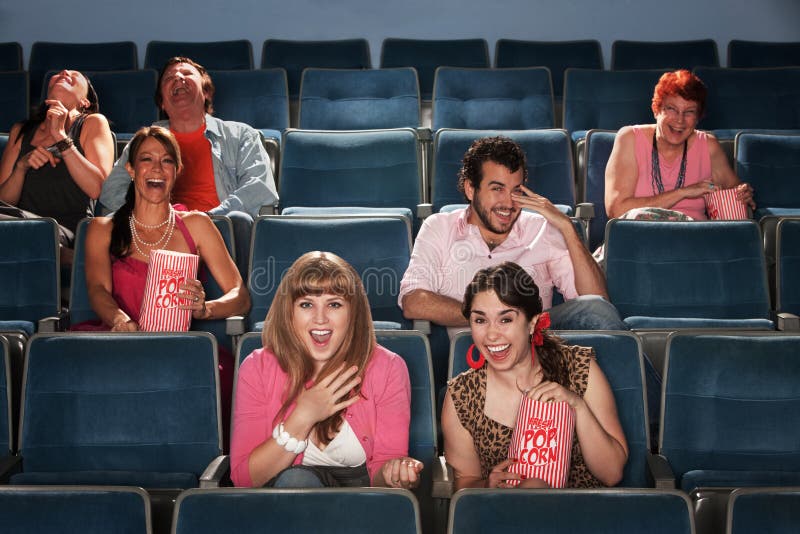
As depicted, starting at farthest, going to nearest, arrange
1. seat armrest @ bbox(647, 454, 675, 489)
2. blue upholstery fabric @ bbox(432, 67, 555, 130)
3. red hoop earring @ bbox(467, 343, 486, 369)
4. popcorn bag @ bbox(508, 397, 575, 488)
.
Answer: blue upholstery fabric @ bbox(432, 67, 555, 130) < red hoop earring @ bbox(467, 343, 486, 369) < seat armrest @ bbox(647, 454, 675, 489) < popcorn bag @ bbox(508, 397, 575, 488)

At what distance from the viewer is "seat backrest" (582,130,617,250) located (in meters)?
2.94

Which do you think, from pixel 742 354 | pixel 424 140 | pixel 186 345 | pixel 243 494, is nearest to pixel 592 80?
pixel 424 140

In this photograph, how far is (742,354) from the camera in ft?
5.86

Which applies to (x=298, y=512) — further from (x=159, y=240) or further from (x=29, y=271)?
(x=29, y=271)

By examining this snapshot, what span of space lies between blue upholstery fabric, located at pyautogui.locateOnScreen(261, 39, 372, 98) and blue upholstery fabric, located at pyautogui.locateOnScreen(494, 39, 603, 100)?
2.02 ft

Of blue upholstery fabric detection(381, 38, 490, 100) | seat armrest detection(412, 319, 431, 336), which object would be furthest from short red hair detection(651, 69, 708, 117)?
blue upholstery fabric detection(381, 38, 490, 100)

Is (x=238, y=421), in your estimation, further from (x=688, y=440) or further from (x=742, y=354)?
(x=742, y=354)

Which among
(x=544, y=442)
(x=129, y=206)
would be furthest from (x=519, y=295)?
(x=129, y=206)

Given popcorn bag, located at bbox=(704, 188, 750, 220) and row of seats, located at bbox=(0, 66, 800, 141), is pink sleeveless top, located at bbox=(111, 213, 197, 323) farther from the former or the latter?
popcorn bag, located at bbox=(704, 188, 750, 220)

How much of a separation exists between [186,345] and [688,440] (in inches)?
38.1

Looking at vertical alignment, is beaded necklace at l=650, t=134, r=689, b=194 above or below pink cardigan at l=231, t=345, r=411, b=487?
above

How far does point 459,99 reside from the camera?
11.6ft

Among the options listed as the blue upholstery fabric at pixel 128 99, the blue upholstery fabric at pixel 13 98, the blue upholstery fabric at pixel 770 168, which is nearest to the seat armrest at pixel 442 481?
the blue upholstery fabric at pixel 770 168

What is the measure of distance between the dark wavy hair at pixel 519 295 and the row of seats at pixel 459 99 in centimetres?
185
